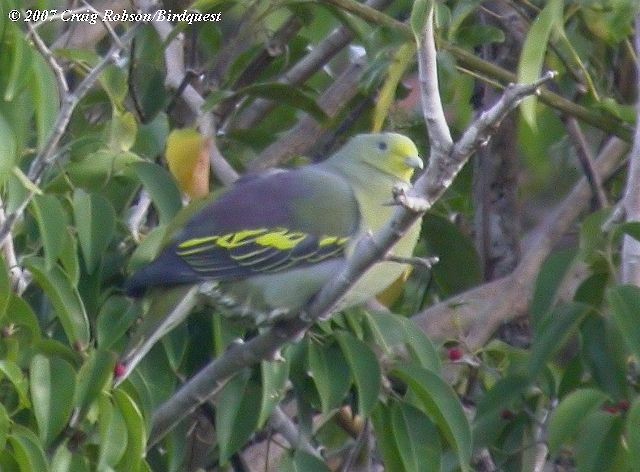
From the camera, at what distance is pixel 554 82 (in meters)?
3.43

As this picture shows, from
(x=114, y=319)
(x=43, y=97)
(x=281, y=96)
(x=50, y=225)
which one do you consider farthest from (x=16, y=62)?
(x=281, y=96)

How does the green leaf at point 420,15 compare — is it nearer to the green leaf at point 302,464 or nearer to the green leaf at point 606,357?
the green leaf at point 606,357

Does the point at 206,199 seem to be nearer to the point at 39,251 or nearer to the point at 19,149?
the point at 39,251

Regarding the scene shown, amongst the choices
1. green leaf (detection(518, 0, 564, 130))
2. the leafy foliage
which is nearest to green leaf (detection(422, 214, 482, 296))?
the leafy foliage

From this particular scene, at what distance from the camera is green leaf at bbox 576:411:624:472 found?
2.24 metres

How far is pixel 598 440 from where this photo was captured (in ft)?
7.38

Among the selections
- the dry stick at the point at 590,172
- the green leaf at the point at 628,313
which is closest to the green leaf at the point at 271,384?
the green leaf at the point at 628,313

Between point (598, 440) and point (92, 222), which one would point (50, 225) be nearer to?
point (92, 222)

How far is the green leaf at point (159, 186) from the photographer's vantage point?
8.19 feet

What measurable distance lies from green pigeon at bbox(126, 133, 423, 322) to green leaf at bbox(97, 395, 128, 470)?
1.27 feet

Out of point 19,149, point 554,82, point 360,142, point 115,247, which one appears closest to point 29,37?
point 19,149

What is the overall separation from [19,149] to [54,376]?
1.27 ft

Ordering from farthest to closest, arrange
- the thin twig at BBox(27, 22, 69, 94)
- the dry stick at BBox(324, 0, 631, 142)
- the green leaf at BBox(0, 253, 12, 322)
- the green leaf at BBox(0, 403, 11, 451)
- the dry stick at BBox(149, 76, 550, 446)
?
the dry stick at BBox(324, 0, 631, 142) < the thin twig at BBox(27, 22, 69, 94) < the green leaf at BBox(0, 253, 12, 322) < the green leaf at BBox(0, 403, 11, 451) < the dry stick at BBox(149, 76, 550, 446)

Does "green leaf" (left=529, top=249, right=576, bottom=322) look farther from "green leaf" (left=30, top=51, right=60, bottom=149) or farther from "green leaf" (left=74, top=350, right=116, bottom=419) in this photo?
"green leaf" (left=30, top=51, right=60, bottom=149)
